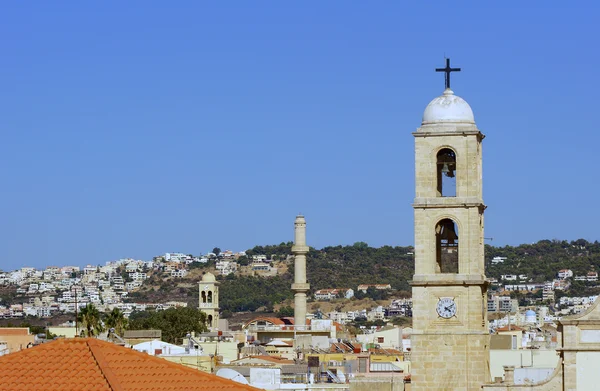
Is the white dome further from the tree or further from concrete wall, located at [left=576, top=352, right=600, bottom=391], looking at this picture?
the tree

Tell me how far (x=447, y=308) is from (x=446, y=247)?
1724mm

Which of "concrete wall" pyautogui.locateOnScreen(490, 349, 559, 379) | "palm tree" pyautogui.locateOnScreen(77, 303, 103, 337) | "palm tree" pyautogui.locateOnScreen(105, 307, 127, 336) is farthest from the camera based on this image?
"palm tree" pyautogui.locateOnScreen(105, 307, 127, 336)

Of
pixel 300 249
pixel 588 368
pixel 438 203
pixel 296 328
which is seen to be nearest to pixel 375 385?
pixel 438 203

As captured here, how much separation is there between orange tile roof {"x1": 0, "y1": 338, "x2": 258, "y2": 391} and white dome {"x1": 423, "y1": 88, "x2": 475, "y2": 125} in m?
19.2

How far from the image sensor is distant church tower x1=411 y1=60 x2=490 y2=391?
135ft

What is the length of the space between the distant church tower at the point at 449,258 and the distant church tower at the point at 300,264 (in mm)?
55772

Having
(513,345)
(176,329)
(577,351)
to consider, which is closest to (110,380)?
(577,351)

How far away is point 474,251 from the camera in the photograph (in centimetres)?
4169

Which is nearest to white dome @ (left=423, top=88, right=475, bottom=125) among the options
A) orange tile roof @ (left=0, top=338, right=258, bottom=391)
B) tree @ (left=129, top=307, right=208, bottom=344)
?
orange tile roof @ (left=0, top=338, right=258, bottom=391)

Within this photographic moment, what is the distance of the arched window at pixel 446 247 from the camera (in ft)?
139

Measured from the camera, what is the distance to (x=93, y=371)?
74.6ft

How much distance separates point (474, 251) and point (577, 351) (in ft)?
12.1

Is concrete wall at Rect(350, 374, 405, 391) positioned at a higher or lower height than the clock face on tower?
lower

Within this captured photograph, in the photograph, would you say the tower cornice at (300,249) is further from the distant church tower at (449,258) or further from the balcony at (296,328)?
the distant church tower at (449,258)
